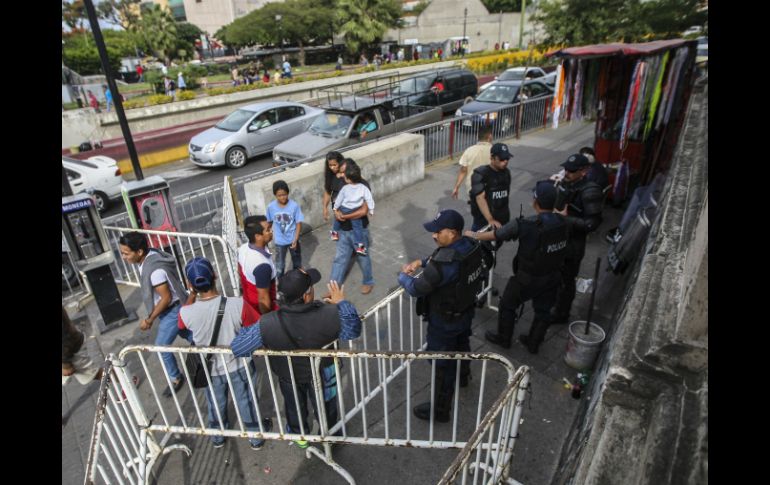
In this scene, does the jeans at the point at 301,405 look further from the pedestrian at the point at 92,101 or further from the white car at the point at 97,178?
the pedestrian at the point at 92,101

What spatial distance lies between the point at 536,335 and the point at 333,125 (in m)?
8.30

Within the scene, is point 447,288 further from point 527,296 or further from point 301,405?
point 301,405

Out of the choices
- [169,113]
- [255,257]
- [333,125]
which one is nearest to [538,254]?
[255,257]

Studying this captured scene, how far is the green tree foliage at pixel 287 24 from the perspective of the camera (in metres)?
47.8

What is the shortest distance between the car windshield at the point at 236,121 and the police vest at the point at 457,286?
11.9 metres

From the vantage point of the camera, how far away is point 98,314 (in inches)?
235

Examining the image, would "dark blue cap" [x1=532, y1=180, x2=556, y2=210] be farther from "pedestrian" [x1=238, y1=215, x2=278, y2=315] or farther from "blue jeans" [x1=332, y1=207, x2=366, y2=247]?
"pedestrian" [x1=238, y1=215, x2=278, y2=315]

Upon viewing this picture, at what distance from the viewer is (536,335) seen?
182 inches

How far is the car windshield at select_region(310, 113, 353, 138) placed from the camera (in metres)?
11.0

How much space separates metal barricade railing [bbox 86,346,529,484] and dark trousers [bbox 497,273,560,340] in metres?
0.53

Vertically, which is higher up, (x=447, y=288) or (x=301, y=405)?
(x=447, y=288)
